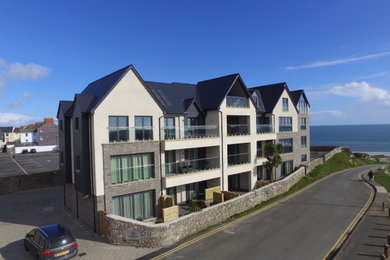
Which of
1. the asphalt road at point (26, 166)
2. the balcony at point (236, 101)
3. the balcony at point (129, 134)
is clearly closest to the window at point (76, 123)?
the balcony at point (129, 134)

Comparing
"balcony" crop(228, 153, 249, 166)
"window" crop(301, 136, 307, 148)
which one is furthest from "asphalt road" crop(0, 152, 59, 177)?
"window" crop(301, 136, 307, 148)

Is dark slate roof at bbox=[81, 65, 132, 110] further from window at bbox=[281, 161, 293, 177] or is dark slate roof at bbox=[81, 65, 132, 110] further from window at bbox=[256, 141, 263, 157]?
window at bbox=[281, 161, 293, 177]

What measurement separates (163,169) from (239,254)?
8.44 m

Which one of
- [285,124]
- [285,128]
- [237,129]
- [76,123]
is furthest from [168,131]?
[285,124]

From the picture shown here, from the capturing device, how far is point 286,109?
3231 centimetres

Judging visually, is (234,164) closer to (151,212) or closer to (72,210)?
(151,212)

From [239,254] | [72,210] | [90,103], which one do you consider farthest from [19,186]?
[239,254]

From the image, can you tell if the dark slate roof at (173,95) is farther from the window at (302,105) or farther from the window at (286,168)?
the window at (302,105)

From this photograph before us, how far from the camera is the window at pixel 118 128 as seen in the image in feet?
53.8

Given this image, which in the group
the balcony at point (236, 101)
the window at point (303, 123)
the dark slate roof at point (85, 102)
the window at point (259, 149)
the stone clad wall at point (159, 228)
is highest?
the balcony at point (236, 101)

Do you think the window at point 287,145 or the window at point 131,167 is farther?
the window at point 287,145

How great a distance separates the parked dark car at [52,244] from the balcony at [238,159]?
53.3 ft

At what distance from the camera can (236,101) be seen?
81.3 ft

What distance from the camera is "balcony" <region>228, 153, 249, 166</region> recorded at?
2520 centimetres
